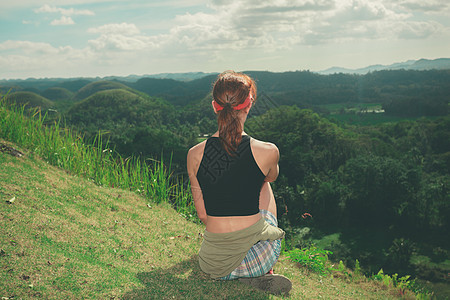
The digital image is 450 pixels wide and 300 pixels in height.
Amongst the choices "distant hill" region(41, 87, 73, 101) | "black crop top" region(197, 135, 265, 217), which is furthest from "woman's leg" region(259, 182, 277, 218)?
"distant hill" region(41, 87, 73, 101)

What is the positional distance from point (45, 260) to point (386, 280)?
4173 millimetres

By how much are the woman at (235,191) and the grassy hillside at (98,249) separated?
0.20m

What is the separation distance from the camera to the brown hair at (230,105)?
9.09ft

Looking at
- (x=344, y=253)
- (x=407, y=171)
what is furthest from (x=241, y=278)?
(x=407, y=171)

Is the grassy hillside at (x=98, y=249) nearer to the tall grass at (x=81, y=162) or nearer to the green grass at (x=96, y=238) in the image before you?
the green grass at (x=96, y=238)

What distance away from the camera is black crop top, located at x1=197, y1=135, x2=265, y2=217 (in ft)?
9.10

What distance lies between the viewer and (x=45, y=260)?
9.34 ft

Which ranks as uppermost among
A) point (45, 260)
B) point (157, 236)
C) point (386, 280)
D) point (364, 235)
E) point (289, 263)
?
point (45, 260)

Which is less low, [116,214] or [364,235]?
[116,214]

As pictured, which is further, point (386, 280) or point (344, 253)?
point (344, 253)

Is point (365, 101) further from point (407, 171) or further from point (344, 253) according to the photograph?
point (344, 253)

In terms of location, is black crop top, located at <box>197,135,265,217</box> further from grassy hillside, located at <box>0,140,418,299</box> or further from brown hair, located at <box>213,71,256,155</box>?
grassy hillside, located at <box>0,140,418,299</box>

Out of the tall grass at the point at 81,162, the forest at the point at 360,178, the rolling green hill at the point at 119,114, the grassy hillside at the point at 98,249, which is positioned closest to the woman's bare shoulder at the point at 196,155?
the grassy hillside at the point at 98,249

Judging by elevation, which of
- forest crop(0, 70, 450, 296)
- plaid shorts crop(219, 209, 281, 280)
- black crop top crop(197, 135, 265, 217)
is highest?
black crop top crop(197, 135, 265, 217)
